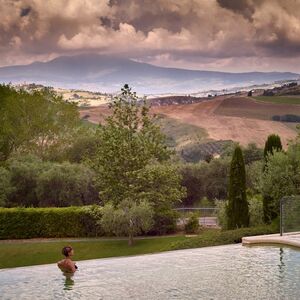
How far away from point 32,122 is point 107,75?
384 feet

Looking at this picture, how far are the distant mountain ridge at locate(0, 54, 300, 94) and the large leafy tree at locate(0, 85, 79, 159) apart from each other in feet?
306

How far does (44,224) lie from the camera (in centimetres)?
4456

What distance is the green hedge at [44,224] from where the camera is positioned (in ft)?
146

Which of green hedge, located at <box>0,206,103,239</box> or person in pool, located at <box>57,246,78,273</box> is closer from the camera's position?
person in pool, located at <box>57,246,78,273</box>

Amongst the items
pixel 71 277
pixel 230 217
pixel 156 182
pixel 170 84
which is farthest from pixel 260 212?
pixel 170 84

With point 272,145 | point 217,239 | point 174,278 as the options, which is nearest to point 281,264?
point 174,278

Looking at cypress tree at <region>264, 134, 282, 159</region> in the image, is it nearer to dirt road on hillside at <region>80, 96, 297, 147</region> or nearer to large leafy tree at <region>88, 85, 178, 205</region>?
large leafy tree at <region>88, 85, 178, 205</region>

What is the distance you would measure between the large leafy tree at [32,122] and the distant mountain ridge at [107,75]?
306 feet

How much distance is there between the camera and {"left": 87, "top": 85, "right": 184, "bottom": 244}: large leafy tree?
41.2 meters

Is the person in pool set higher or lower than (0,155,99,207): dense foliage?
lower

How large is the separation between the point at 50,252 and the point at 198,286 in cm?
2269

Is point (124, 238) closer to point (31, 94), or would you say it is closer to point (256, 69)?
point (31, 94)

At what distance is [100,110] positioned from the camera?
134 metres

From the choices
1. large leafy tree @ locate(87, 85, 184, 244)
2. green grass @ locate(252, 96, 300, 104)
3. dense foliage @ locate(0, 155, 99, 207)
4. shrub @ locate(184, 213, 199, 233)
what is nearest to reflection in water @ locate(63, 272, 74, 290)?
large leafy tree @ locate(87, 85, 184, 244)
